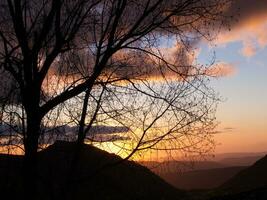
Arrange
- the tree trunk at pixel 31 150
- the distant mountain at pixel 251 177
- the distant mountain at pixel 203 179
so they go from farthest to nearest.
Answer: the distant mountain at pixel 203 179 < the distant mountain at pixel 251 177 < the tree trunk at pixel 31 150

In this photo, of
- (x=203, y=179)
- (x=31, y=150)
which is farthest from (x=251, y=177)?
(x=203, y=179)

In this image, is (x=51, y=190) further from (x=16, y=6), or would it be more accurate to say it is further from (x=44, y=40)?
(x=16, y=6)

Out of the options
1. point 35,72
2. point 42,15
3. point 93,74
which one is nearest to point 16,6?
point 42,15

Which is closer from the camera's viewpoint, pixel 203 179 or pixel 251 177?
pixel 251 177

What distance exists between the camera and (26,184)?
9.60 m

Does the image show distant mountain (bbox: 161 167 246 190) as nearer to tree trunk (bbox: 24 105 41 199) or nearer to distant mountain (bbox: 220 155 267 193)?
distant mountain (bbox: 220 155 267 193)

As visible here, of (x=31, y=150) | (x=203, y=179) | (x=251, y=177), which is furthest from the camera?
(x=203, y=179)

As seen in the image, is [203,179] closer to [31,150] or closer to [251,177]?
[251,177]

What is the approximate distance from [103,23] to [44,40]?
60.5 inches

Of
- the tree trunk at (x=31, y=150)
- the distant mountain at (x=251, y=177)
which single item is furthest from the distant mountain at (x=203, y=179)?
the tree trunk at (x=31, y=150)

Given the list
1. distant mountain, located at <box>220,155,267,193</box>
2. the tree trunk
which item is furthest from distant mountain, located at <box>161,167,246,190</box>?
the tree trunk

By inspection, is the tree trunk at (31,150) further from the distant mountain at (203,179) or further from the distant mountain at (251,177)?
the distant mountain at (203,179)

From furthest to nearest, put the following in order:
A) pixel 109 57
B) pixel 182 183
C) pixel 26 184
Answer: pixel 182 183, pixel 109 57, pixel 26 184

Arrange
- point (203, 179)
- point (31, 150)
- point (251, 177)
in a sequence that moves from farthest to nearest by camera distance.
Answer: point (203, 179)
point (251, 177)
point (31, 150)
